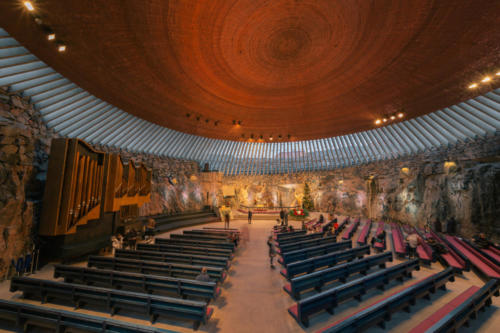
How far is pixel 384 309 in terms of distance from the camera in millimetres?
3447

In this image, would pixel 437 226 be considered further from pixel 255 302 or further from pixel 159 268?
pixel 159 268

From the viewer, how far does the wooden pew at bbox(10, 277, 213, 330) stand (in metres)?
3.50

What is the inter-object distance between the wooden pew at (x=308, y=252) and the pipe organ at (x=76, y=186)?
7710 mm

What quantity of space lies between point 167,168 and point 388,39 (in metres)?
19.9

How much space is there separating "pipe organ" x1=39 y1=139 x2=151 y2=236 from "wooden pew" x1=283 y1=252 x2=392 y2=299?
7777 mm

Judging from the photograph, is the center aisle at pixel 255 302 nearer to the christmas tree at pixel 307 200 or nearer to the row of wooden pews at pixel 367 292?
the row of wooden pews at pixel 367 292

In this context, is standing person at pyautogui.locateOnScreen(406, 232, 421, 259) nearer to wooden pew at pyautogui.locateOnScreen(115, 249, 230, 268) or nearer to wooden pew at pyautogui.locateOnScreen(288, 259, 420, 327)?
wooden pew at pyautogui.locateOnScreen(288, 259, 420, 327)

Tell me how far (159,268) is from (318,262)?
5.11 m

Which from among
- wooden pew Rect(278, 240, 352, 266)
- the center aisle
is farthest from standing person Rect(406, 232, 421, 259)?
the center aisle

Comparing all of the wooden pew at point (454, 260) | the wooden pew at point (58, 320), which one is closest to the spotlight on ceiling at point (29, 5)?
the wooden pew at point (58, 320)

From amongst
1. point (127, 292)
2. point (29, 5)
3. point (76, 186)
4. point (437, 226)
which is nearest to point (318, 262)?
point (127, 292)

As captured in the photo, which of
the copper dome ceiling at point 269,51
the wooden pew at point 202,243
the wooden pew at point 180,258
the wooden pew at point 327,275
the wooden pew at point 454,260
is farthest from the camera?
the wooden pew at point 202,243

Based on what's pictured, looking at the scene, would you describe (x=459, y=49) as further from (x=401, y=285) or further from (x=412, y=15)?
(x=401, y=285)

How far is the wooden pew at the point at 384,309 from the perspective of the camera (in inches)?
112
